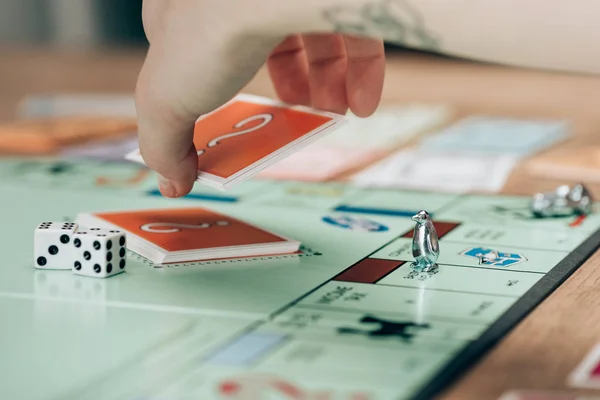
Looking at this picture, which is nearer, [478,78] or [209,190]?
[209,190]

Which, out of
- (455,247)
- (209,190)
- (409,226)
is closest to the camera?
(455,247)

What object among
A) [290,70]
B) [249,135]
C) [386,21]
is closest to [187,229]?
[249,135]

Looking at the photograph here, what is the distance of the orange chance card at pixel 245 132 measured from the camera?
1.22 metres

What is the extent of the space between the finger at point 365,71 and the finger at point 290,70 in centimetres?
13

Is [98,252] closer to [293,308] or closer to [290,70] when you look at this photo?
[293,308]

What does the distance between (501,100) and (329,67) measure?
154 cm

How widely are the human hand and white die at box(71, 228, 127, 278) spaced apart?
0.09m

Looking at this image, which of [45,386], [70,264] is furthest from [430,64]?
[45,386]

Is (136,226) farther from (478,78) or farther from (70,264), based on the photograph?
(478,78)

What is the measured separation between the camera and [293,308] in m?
1.01

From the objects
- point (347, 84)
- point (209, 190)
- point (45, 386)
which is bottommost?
point (45, 386)

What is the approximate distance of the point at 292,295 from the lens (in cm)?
106

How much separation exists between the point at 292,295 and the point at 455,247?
275mm

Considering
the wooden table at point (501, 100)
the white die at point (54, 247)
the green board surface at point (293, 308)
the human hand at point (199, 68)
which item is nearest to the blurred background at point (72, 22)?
the wooden table at point (501, 100)
